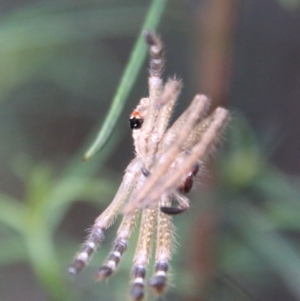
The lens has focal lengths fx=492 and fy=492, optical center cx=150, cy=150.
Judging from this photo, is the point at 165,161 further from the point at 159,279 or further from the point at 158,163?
the point at 159,279

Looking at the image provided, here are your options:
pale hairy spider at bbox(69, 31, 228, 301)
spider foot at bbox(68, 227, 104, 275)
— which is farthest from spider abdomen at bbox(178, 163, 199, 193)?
spider foot at bbox(68, 227, 104, 275)

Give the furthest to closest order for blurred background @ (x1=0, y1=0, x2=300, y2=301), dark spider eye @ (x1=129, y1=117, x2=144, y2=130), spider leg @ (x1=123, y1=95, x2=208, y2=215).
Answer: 1. blurred background @ (x1=0, y1=0, x2=300, y2=301)
2. dark spider eye @ (x1=129, y1=117, x2=144, y2=130)
3. spider leg @ (x1=123, y1=95, x2=208, y2=215)

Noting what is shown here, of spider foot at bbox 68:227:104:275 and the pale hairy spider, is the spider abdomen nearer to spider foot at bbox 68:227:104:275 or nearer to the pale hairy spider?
the pale hairy spider

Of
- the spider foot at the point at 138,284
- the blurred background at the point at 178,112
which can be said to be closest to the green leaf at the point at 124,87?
the blurred background at the point at 178,112

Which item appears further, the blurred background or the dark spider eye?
the blurred background

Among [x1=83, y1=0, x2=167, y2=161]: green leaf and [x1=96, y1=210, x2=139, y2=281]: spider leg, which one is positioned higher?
[x1=83, y1=0, x2=167, y2=161]: green leaf

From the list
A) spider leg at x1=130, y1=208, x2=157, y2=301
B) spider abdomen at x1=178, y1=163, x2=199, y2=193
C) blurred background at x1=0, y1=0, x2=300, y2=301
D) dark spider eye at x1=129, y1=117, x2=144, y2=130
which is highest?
blurred background at x1=0, y1=0, x2=300, y2=301

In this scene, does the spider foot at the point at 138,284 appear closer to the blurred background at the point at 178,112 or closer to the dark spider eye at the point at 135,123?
the blurred background at the point at 178,112

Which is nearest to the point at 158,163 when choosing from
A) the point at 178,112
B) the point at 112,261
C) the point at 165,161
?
the point at 165,161
